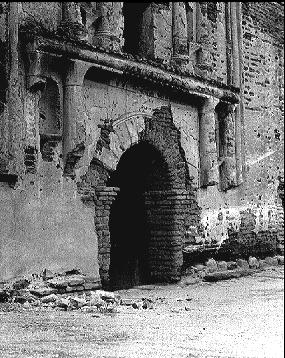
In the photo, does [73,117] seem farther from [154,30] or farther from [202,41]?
[202,41]

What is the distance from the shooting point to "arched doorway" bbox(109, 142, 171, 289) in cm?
884

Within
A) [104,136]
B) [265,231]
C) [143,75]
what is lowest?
[265,231]

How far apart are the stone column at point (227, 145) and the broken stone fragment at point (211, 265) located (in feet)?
3.96

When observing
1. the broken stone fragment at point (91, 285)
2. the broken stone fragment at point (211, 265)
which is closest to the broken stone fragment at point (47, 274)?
the broken stone fragment at point (91, 285)

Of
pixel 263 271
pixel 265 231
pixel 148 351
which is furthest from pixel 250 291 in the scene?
pixel 148 351

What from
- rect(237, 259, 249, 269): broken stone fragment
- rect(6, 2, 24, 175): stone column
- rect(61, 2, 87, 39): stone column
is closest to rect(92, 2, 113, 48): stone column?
rect(61, 2, 87, 39): stone column

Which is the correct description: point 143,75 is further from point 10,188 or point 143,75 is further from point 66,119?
point 10,188

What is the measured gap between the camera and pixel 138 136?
Answer: 7984 millimetres

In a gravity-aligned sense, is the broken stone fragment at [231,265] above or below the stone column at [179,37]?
below

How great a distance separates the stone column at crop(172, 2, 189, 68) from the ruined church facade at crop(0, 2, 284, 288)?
17 mm

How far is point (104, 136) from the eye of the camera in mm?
7469

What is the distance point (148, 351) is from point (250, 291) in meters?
3.96

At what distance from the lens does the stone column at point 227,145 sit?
32.0ft

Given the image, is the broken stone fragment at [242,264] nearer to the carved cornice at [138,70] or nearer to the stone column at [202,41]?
the carved cornice at [138,70]
